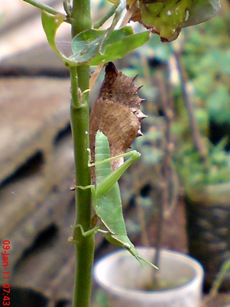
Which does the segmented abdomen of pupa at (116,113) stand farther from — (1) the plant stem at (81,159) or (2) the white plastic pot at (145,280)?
(2) the white plastic pot at (145,280)

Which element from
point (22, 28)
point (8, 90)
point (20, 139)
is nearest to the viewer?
point (20, 139)

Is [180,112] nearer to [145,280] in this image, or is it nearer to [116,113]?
[145,280]

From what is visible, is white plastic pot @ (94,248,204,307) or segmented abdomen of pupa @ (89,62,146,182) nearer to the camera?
segmented abdomen of pupa @ (89,62,146,182)

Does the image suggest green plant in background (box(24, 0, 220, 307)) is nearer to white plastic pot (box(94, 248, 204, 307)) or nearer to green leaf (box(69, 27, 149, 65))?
green leaf (box(69, 27, 149, 65))

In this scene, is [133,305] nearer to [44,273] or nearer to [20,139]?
[44,273]

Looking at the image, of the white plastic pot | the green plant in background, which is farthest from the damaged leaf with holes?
the white plastic pot

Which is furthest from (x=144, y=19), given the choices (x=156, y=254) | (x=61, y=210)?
(x=156, y=254)

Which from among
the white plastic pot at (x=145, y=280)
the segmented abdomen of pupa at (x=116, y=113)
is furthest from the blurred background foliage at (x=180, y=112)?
the segmented abdomen of pupa at (x=116, y=113)

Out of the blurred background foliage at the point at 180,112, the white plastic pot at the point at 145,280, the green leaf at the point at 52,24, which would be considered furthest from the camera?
the blurred background foliage at the point at 180,112
